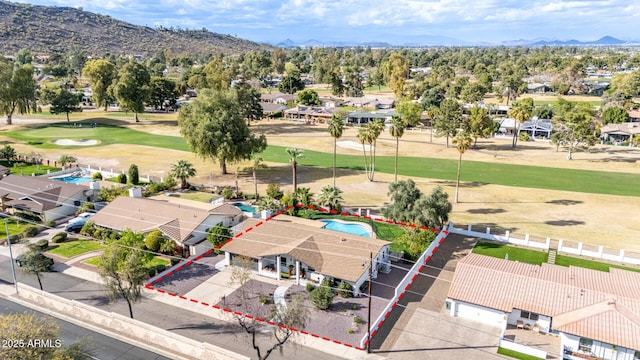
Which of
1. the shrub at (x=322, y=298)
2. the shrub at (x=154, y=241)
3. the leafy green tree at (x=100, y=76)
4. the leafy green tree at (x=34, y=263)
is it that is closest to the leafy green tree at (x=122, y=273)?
the leafy green tree at (x=34, y=263)

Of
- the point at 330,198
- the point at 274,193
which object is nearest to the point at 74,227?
the point at 274,193

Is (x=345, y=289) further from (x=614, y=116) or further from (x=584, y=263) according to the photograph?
(x=614, y=116)

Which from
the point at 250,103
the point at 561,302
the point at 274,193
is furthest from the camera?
the point at 250,103

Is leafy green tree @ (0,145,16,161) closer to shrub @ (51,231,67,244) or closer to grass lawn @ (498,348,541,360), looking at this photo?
shrub @ (51,231,67,244)

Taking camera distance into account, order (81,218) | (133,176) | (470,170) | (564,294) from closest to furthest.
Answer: (564,294), (81,218), (133,176), (470,170)

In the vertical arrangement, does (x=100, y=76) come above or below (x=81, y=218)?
above

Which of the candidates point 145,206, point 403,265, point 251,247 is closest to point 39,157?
point 145,206

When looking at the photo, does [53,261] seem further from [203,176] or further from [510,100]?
[510,100]
